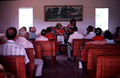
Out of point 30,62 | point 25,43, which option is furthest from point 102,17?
point 30,62

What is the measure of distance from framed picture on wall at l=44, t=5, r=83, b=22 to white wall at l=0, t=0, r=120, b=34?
0.63 feet

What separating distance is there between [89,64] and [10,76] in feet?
5.34

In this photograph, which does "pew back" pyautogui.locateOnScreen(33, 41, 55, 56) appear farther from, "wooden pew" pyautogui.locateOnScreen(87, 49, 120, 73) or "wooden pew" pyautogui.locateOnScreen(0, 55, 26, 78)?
"wooden pew" pyautogui.locateOnScreen(0, 55, 26, 78)

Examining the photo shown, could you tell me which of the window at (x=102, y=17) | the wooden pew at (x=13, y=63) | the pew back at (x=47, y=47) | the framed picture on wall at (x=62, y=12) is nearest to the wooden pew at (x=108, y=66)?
the wooden pew at (x=13, y=63)

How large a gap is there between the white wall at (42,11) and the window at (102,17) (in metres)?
0.21

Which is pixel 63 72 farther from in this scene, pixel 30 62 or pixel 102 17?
pixel 102 17

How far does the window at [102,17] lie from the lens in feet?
30.1

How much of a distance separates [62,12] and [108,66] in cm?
706

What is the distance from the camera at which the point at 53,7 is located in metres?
8.91

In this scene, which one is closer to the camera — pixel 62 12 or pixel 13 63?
pixel 13 63

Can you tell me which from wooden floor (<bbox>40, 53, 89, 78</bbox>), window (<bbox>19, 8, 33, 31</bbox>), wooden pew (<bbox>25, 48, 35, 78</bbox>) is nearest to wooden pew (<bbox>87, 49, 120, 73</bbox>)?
wooden floor (<bbox>40, 53, 89, 78</bbox>)

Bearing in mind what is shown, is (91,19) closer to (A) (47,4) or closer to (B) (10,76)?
(A) (47,4)

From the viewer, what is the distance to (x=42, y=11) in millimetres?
9000

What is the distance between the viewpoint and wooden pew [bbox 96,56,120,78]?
2072mm
